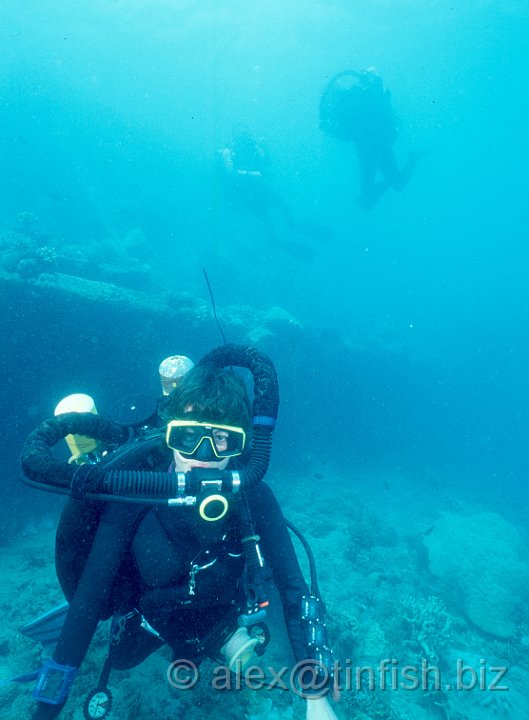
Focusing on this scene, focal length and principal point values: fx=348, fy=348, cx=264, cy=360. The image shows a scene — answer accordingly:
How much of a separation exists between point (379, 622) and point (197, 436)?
684cm

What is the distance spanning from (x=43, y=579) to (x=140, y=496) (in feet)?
19.9

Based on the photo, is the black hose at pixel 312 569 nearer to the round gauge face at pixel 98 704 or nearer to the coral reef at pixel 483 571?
the round gauge face at pixel 98 704

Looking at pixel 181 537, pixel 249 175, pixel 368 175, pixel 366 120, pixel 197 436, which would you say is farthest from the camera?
pixel 249 175

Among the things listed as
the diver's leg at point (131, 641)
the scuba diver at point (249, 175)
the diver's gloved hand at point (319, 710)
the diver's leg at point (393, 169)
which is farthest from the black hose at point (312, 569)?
the scuba diver at point (249, 175)

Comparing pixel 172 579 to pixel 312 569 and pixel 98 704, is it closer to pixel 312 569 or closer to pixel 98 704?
pixel 98 704

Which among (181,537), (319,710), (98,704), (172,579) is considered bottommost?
(98,704)

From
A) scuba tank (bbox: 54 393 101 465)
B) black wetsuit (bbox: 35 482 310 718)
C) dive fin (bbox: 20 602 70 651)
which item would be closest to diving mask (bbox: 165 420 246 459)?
black wetsuit (bbox: 35 482 310 718)

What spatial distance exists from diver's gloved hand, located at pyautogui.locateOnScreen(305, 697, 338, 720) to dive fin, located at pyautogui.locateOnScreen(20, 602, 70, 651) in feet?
10.6

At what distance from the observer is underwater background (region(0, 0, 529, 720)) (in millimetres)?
7352

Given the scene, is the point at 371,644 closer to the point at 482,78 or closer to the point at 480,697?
the point at 480,697

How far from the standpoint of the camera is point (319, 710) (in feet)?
7.14

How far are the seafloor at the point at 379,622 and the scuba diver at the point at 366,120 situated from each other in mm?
21303

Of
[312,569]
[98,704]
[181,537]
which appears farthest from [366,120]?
Answer: [98,704]

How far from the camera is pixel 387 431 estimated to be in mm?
19969
